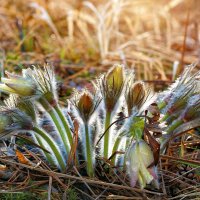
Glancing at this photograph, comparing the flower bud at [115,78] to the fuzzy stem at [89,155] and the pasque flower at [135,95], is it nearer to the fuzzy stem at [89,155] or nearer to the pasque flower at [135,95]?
the pasque flower at [135,95]

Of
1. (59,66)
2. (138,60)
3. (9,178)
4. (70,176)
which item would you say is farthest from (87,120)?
(138,60)

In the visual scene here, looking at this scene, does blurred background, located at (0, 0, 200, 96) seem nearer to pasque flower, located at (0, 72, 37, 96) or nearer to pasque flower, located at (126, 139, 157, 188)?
A: pasque flower, located at (0, 72, 37, 96)

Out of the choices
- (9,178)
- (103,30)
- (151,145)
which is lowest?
(9,178)

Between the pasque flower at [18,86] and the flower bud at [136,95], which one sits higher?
the pasque flower at [18,86]

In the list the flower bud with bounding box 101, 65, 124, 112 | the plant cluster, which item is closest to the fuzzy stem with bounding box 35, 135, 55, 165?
the plant cluster

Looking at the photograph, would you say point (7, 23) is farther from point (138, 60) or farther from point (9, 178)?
point (9, 178)

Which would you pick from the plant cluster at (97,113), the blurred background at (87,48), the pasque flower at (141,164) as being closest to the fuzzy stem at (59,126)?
the plant cluster at (97,113)
